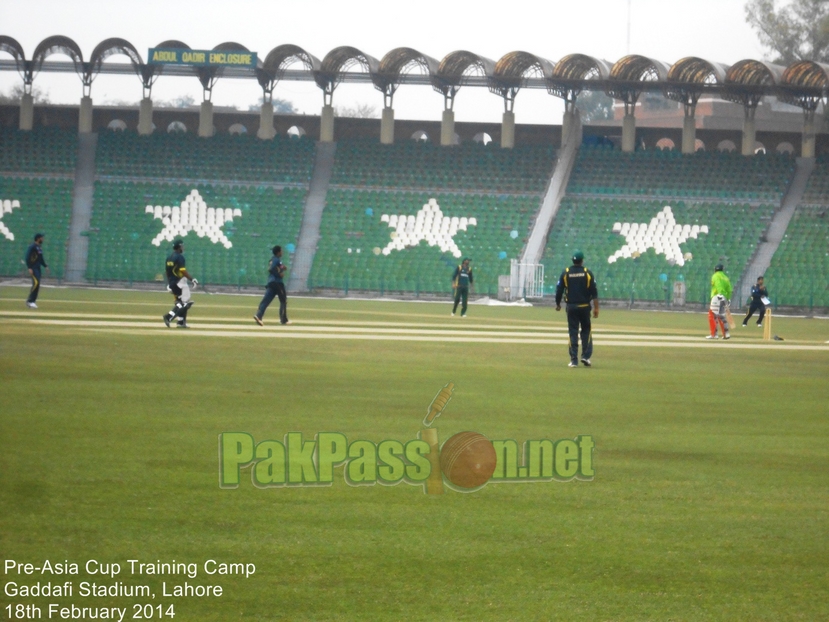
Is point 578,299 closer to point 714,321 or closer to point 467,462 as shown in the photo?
point 714,321

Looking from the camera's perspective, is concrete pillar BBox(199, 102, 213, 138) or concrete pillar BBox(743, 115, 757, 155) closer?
concrete pillar BBox(743, 115, 757, 155)

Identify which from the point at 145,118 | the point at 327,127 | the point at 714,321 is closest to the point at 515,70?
the point at 327,127

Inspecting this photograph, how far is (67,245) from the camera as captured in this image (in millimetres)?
51688

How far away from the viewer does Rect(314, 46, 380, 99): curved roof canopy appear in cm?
5706

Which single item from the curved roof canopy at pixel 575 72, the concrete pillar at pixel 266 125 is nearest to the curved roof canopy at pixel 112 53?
the concrete pillar at pixel 266 125

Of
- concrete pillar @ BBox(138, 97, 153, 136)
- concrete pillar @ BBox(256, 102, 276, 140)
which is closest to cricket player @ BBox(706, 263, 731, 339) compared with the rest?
concrete pillar @ BBox(256, 102, 276, 140)

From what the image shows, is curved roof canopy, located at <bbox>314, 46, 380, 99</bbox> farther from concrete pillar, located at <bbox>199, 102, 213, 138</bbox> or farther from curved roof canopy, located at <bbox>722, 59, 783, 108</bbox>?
curved roof canopy, located at <bbox>722, 59, 783, 108</bbox>

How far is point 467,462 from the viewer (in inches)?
328

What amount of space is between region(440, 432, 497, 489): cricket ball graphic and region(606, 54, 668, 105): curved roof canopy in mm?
47996

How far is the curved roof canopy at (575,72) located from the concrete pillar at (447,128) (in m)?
4.98

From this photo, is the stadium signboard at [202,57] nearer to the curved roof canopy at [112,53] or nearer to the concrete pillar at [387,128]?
the curved roof canopy at [112,53]

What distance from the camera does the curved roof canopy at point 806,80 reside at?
53.2 meters

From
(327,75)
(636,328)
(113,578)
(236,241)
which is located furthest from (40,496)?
(327,75)

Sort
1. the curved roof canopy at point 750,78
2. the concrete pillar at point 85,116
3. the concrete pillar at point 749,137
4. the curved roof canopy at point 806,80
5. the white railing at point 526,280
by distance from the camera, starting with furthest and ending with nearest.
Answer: the concrete pillar at point 85,116
the concrete pillar at point 749,137
the curved roof canopy at point 750,78
the curved roof canopy at point 806,80
the white railing at point 526,280
